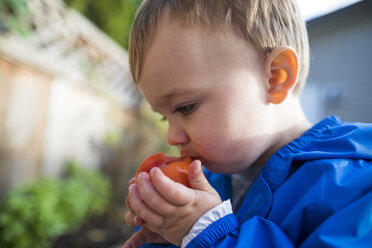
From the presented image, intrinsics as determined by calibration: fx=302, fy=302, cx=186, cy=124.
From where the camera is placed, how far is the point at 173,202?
0.91 meters

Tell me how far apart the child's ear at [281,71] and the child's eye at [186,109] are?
0.31 metres

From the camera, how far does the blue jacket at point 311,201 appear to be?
2.65 ft

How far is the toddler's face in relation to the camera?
108 cm

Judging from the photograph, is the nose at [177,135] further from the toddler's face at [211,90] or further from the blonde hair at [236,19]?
the blonde hair at [236,19]

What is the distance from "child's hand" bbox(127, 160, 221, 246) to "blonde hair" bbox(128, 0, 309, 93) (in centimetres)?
51

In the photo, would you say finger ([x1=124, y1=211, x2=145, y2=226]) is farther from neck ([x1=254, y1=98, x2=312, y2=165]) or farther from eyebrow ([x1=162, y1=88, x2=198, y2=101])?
neck ([x1=254, y1=98, x2=312, y2=165])

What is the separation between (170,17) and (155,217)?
719 millimetres

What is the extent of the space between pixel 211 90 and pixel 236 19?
0.94 feet

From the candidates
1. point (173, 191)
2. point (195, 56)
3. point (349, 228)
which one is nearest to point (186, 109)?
point (195, 56)

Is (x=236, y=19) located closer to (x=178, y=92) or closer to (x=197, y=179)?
(x=178, y=92)

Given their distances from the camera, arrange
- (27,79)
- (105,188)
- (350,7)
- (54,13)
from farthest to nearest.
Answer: (350,7), (105,188), (54,13), (27,79)

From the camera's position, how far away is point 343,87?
8422 mm

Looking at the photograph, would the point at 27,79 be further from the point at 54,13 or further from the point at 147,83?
the point at 147,83

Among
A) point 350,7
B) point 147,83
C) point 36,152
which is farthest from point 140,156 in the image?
point 350,7
